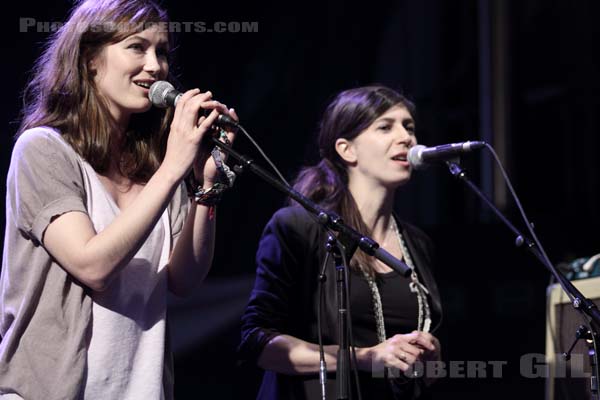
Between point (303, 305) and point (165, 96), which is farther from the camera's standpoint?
point (303, 305)

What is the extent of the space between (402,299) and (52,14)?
5.40 feet

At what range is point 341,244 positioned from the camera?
187 cm

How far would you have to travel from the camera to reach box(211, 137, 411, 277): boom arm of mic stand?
1.81 metres

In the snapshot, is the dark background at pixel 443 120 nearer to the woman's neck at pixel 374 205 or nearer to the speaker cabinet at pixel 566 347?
the woman's neck at pixel 374 205

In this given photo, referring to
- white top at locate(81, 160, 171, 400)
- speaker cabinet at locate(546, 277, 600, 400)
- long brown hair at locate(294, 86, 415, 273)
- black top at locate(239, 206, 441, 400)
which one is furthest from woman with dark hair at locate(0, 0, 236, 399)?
speaker cabinet at locate(546, 277, 600, 400)

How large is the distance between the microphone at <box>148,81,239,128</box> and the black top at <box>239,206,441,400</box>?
0.88 m

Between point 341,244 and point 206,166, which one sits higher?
point 206,166

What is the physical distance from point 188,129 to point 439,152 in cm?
81

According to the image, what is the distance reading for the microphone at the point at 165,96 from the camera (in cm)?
186

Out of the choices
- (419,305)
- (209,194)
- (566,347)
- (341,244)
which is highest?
(209,194)

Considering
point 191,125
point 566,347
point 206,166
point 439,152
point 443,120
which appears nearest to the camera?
point 191,125

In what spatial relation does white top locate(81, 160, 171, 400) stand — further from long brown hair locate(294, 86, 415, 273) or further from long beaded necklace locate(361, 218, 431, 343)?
long brown hair locate(294, 86, 415, 273)

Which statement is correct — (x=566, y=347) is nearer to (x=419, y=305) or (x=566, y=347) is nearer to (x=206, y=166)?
(x=419, y=305)

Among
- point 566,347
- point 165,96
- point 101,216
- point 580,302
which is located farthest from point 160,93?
point 566,347
